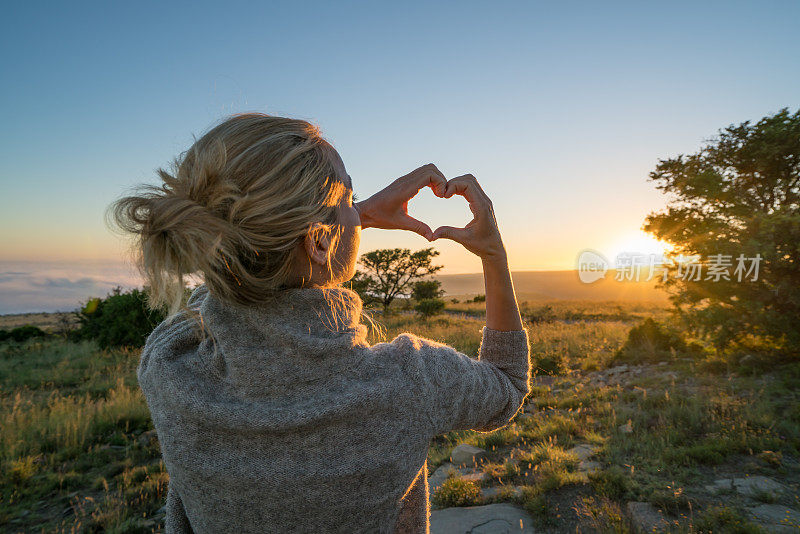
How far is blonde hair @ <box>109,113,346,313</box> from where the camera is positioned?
38.5 inches

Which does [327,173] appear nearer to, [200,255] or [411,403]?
[200,255]

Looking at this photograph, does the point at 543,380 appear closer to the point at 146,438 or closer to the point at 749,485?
the point at 749,485

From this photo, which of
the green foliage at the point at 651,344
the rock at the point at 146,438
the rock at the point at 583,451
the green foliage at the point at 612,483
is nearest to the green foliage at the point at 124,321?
the rock at the point at 146,438

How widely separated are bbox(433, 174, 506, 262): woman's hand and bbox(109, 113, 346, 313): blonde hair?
443mm

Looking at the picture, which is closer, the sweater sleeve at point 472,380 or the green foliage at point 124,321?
the sweater sleeve at point 472,380

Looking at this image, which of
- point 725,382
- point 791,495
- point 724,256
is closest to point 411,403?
point 791,495

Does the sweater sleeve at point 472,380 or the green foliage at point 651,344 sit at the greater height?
the sweater sleeve at point 472,380

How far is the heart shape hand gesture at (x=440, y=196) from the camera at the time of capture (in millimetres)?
1362

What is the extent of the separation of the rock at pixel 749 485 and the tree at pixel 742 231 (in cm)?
474

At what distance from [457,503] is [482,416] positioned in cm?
316

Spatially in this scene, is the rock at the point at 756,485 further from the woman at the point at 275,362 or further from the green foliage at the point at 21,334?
the green foliage at the point at 21,334

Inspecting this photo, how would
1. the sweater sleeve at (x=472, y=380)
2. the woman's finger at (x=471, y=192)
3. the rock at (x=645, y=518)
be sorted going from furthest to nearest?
the rock at (x=645, y=518)
the woman's finger at (x=471, y=192)
the sweater sleeve at (x=472, y=380)

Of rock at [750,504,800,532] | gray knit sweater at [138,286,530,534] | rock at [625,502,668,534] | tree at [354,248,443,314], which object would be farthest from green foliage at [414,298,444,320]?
gray knit sweater at [138,286,530,534]

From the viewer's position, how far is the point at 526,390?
1.40 metres
